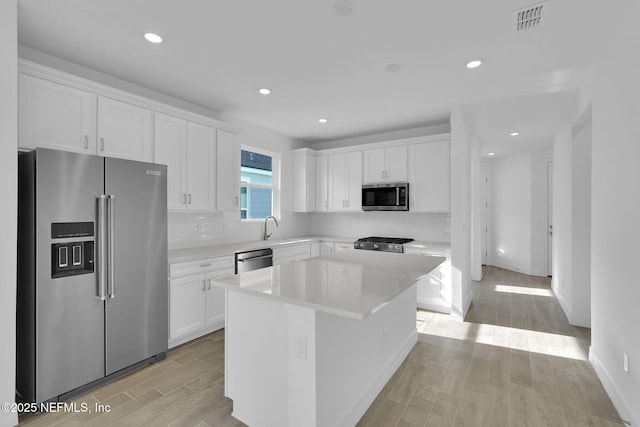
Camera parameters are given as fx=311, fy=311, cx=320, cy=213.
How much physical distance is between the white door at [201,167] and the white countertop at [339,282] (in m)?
1.67

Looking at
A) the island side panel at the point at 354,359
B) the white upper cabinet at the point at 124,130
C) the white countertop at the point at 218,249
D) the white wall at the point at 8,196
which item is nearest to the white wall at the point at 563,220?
the white countertop at the point at 218,249

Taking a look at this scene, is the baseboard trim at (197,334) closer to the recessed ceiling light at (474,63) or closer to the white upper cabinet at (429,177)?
the white upper cabinet at (429,177)

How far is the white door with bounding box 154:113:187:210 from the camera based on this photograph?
313 centimetres

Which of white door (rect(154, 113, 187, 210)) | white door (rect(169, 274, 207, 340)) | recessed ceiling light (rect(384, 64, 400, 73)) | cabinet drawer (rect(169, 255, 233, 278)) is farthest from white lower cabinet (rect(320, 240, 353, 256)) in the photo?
recessed ceiling light (rect(384, 64, 400, 73))

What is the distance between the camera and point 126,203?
8.30 feet

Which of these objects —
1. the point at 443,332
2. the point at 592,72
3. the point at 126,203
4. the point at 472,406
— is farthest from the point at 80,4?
the point at 443,332

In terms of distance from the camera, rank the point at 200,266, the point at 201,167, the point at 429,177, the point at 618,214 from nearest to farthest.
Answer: the point at 618,214
the point at 200,266
the point at 201,167
the point at 429,177

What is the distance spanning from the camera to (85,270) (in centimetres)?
230

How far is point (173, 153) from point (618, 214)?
3803 mm

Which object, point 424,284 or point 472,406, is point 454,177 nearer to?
point 424,284

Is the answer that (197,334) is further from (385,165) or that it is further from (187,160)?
(385,165)

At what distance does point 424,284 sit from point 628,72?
292 centimetres

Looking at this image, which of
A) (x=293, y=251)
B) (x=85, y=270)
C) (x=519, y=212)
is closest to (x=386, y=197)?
(x=293, y=251)

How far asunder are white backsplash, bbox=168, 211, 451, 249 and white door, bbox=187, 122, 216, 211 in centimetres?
34
